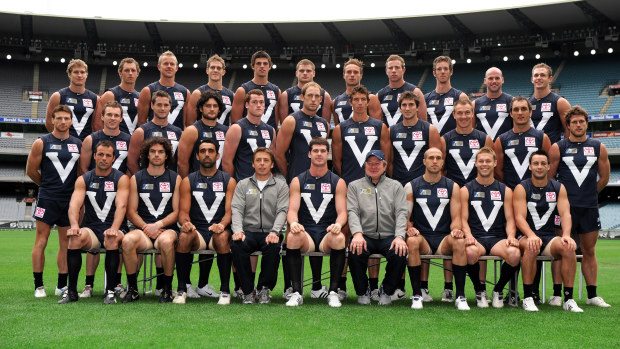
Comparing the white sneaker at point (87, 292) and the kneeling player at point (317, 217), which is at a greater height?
the kneeling player at point (317, 217)

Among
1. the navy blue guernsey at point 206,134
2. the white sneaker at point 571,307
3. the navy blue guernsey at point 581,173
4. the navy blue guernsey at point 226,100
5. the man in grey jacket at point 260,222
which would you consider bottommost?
the white sneaker at point 571,307

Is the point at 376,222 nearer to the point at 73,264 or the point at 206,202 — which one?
the point at 206,202

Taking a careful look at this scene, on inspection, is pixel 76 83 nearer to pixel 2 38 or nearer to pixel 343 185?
pixel 343 185

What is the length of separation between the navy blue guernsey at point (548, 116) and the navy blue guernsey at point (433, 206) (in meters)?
1.71

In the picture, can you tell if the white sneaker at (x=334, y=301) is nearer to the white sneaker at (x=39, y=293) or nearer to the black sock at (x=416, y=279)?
the black sock at (x=416, y=279)

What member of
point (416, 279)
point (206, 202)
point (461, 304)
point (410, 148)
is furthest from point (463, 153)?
point (206, 202)

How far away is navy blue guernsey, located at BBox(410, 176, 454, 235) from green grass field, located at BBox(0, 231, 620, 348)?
0.80 metres

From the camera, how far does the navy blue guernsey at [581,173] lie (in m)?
6.20

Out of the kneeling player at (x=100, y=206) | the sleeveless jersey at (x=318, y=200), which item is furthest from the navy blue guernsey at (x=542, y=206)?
the kneeling player at (x=100, y=206)

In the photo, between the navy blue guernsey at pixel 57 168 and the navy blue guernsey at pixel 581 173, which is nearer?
the navy blue guernsey at pixel 581 173

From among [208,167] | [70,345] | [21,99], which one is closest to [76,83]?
[208,167]

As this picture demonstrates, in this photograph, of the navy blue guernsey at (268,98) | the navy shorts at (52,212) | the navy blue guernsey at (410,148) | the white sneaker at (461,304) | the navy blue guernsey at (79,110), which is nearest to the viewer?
the white sneaker at (461,304)

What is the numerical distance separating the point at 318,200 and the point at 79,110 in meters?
3.40

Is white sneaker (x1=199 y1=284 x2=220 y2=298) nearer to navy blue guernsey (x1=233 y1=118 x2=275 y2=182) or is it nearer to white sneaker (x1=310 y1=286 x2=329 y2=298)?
white sneaker (x1=310 y1=286 x2=329 y2=298)
